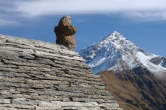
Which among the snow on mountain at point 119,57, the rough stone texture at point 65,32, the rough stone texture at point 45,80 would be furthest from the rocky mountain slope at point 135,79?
the rough stone texture at point 45,80

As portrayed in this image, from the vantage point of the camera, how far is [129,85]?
9712 cm

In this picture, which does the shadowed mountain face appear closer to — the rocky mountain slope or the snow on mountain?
the rocky mountain slope

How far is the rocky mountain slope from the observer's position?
280 ft

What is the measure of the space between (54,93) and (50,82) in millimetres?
297

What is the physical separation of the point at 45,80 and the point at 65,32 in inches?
114

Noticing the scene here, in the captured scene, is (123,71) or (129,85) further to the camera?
(123,71)

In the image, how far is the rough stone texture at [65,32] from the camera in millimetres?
11141

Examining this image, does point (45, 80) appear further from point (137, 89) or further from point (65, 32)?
point (137, 89)

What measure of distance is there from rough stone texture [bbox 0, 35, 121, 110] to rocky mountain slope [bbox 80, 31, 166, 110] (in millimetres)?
63908


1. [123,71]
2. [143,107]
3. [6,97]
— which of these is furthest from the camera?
[123,71]

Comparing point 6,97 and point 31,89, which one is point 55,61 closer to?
point 31,89

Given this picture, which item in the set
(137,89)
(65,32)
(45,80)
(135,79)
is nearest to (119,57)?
(135,79)

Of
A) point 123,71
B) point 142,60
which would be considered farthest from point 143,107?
point 142,60

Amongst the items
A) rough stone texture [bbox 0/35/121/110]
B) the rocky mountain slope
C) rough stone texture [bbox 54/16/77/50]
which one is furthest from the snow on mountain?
rough stone texture [bbox 0/35/121/110]
